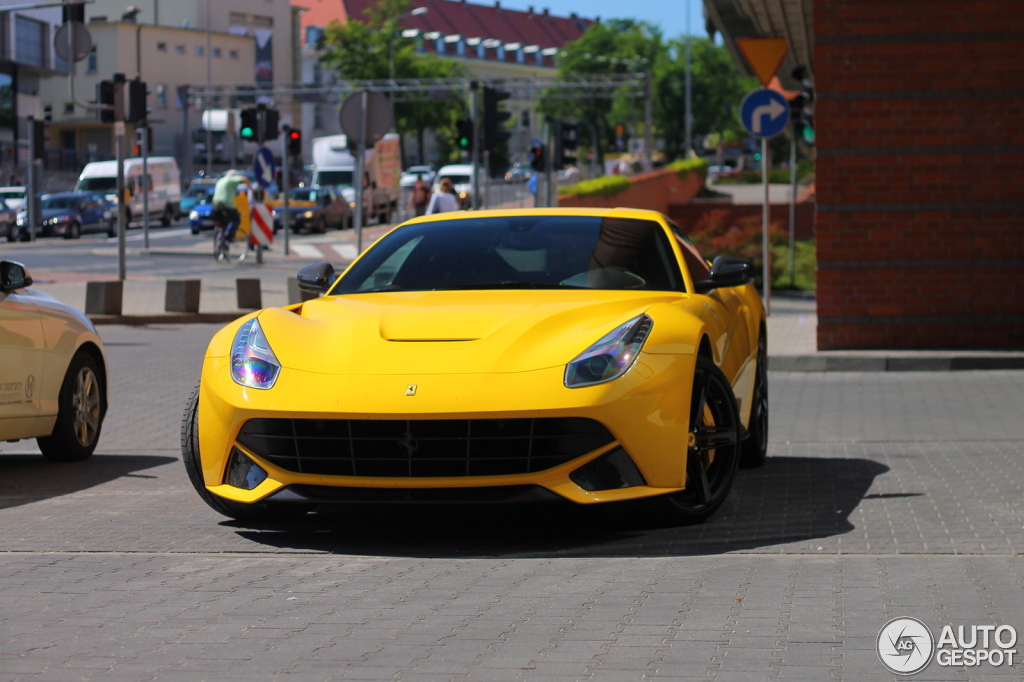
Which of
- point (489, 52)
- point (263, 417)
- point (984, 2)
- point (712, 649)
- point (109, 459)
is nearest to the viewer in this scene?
point (712, 649)

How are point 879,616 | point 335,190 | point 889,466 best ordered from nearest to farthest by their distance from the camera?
point 879,616
point 889,466
point 335,190

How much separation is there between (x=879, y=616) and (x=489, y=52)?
137 meters

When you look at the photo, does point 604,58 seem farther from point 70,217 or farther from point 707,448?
point 707,448

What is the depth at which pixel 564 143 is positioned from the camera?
35.1 meters

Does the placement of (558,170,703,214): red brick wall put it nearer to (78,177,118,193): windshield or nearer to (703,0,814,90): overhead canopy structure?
(703,0,814,90): overhead canopy structure

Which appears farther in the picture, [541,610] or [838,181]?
[838,181]

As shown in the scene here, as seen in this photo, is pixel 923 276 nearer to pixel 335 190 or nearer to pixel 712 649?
pixel 712 649

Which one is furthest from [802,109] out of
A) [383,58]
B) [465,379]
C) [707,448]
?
[383,58]

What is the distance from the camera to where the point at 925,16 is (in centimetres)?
1405

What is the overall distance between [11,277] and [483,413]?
141 inches

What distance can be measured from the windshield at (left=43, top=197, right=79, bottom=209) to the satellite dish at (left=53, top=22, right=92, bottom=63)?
1079 inches

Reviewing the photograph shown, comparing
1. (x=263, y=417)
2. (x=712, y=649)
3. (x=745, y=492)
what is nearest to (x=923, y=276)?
(x=745, y=492)

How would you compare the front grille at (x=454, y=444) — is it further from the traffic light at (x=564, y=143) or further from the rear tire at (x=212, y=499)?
the traffic light at (x=564, y=143)

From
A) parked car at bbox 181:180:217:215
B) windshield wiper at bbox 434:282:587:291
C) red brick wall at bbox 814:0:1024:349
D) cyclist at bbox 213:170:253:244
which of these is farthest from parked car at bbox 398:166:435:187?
windshield wiper at bbox 434:282:587:291
